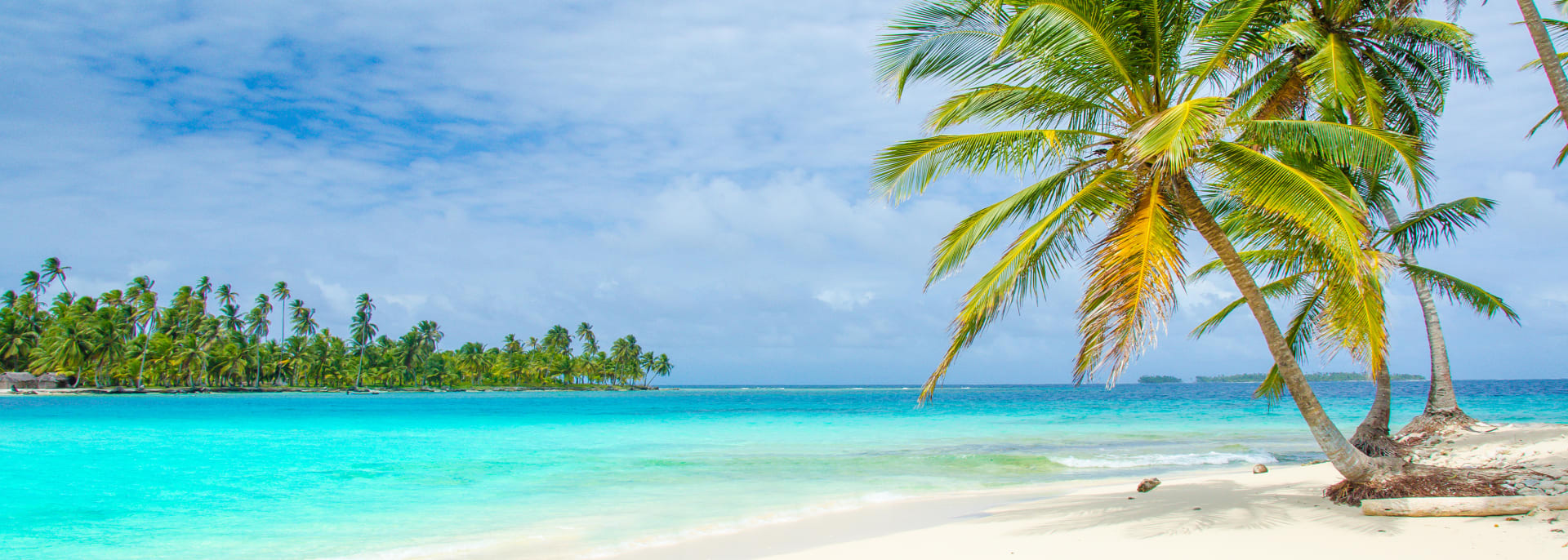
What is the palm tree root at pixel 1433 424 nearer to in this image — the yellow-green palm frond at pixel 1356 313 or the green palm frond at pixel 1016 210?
the yellow-green palm frond at pixel 1356 313

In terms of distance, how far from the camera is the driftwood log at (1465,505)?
560 centimetres

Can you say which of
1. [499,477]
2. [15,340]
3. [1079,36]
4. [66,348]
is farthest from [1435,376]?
[15,340]

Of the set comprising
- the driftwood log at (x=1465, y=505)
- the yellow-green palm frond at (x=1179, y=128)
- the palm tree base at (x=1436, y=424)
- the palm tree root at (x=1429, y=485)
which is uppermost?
the yellow-green palm frond at (x=1179, y=128)

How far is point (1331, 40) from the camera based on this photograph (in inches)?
299

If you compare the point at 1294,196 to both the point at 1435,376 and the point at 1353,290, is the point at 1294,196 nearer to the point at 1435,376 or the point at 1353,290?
the point at 1353,290

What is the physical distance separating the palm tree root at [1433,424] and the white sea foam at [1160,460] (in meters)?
2.50

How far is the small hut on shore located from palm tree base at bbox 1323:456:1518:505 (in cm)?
8514

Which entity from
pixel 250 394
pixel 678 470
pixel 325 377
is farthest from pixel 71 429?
pixel 325 377

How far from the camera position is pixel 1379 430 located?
9133mm

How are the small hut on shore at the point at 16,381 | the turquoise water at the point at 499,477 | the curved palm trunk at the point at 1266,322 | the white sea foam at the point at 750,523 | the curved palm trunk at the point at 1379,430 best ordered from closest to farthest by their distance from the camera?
the curved palm trunk at the point at 1266,322, the white sea foam at the point at 750,523, the turquoise water at the point at 499,477, the curved palm trunk at the point at 1379,430, the small hut on shore at the point at 16,381

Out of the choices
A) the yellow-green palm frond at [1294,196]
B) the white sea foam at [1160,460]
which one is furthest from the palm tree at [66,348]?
the yellow-green palm frond at [1294,196]

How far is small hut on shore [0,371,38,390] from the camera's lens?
60.1 metres

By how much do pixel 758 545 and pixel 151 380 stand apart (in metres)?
92.1

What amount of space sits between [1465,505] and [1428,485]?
0.30m
